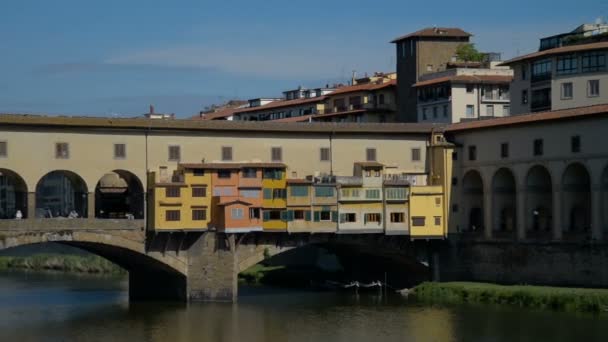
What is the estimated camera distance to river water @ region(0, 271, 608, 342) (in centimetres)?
5191

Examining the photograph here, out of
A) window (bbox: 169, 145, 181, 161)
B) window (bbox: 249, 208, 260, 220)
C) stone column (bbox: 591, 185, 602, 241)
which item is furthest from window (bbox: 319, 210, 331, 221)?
stone column (bbox: 591, 185, 602, 241)

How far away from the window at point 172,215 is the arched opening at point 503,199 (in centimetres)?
1764

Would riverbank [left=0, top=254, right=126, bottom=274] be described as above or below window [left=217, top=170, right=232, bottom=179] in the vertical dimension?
below

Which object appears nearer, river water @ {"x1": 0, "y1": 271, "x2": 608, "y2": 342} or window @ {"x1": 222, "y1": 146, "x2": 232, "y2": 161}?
river water @ {"x1": 0, "y1": 271, "x2": 608, "y2": 342}

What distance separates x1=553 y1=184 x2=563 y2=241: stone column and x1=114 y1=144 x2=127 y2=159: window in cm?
2218

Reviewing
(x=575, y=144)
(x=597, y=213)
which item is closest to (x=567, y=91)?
(x=575, y=144)

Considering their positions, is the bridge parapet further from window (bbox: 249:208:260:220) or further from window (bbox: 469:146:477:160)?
window (bbox: 469:146:477:160)

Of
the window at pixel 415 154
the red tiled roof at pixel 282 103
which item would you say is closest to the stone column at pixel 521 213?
the window at pixel 415 154

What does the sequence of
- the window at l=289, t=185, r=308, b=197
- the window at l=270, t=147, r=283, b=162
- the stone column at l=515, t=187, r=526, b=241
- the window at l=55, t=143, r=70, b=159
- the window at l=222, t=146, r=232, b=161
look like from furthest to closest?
the window at l=270, t=147, r=283, b=162, the window at l=222, t=146, r=232, b=161, the stone column at l=515, t=187, r=526, b=241, the window at l=289, t=185, r=308, b=197, the window at l=55, t=143, r=70, b=159

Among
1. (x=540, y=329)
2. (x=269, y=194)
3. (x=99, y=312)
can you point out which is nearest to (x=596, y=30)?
(x=269, y=194)

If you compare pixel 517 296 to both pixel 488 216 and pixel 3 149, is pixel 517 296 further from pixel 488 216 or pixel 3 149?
pixel 3 149

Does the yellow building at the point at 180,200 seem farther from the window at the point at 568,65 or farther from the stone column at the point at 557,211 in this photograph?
the window at the point at 568,65

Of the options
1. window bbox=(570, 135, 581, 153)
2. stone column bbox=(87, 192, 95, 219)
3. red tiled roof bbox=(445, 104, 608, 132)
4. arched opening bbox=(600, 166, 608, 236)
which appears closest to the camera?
arched opening bbox=(600, 166, 608, 236)

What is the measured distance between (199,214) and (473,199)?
16.5 m
